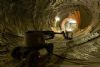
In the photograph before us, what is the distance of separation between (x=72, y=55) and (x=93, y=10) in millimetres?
1469

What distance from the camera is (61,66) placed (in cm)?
265

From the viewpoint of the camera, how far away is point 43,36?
8.93 feet

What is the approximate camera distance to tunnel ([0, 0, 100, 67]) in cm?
271

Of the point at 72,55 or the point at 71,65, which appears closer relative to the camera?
the point at 71,65

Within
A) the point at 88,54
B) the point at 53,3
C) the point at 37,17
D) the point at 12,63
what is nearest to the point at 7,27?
the point at 37,17

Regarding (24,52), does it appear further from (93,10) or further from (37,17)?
(37,17)

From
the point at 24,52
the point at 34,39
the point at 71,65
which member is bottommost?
the point at 71,65

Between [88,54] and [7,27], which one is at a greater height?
[7,27]

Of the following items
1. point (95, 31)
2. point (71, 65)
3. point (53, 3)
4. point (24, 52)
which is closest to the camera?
point (24, 52)

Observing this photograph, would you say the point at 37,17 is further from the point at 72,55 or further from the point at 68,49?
the point at 72,55

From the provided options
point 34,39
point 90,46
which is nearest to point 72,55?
point 90,46

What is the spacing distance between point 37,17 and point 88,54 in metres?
2.36

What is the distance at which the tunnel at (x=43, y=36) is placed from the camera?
107 inches

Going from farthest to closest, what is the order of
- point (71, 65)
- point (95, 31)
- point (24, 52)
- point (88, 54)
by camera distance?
1. point (95, 31)
2. point (88, 54)
3. point (71, 65)
4. point (24, 52)
